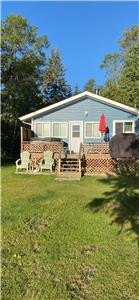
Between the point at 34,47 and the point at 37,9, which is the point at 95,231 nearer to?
the point at 37,9

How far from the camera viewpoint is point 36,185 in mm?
9484

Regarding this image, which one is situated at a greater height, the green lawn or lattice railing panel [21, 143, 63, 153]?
lattice railing panel [21, 143, 63, 153]

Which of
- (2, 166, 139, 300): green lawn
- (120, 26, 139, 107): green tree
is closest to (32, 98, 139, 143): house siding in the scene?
(120, 26, 139, 107): green tree

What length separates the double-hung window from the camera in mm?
17008

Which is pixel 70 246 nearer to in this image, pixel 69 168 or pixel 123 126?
pixel 69 168

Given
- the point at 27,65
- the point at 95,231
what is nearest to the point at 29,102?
the point at 27,65

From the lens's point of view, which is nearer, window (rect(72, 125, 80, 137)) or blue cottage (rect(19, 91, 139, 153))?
blue cottage (rect(19, 91, 139, 153))

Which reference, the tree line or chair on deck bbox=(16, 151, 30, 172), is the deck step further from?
the tree line

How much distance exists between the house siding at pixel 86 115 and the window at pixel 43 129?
24 centimetres

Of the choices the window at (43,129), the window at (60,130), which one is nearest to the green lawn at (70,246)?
the window at (60,130)

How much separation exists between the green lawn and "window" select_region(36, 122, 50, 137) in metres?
9.54

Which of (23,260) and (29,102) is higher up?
(29,102)

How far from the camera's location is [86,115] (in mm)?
16766

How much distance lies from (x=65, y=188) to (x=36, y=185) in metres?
1.10
